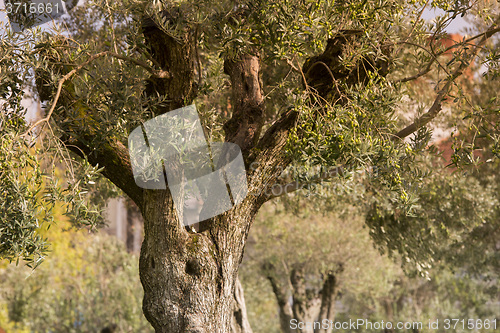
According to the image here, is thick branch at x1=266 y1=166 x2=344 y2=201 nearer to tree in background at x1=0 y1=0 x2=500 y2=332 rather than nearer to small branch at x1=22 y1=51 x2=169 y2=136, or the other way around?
tree in background at x1=0 y1=0 x2=500 y2=332

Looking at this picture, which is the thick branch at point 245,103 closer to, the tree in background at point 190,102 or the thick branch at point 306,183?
the tree in background at point 190,102

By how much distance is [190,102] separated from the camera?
6105 millimetres

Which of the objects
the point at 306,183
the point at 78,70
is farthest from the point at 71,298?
the point at 306,183

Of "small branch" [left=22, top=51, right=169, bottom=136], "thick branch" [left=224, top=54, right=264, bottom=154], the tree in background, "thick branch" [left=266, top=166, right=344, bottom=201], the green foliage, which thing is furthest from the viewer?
the green foliage

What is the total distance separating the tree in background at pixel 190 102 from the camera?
5023mm

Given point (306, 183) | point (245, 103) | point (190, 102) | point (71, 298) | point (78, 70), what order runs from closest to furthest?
1. point (78, 70)
2. point (306, 183)
3. point (190, 102)
4. point (245, 103)
5. point (71, 298)

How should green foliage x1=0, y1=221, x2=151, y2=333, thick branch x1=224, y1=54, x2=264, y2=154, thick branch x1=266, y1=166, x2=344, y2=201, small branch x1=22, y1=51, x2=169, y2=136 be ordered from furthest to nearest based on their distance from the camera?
green foliage x1=0, y1=221, x2=151, y2=333 → thick branch x1=224, y1=54, x2=264, y2=154 → thick branch x1=266, y1=166, x2=344, y2=201 → small branch x1=22, y1=51, x2=169, y2=136

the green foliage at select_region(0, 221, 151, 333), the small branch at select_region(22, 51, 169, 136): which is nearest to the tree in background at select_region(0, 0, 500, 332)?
the small branch at select_region(22, 51, 169, 136)

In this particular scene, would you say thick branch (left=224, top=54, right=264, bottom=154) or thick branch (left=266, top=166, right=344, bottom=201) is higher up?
thick branch (left=224, top=54, right=264, bottom=154)

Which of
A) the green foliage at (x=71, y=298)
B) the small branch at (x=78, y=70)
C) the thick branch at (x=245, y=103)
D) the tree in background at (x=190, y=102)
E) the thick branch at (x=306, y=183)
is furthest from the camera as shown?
the green foliage at (x=71, y=298)

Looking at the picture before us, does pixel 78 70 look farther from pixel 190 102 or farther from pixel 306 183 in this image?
pixel 306 183

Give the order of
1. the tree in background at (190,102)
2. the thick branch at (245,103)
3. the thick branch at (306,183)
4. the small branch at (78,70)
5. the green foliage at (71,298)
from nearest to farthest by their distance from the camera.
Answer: the small branch at (78,70), the tree in background at (190,102), the thick branch at (306,183), the thick branch at (245,103), the green foliage at (71,298)

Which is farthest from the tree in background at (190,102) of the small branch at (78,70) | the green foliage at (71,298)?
the green foliage at (71,298)

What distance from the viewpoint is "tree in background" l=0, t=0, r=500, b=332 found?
16.5 ft
